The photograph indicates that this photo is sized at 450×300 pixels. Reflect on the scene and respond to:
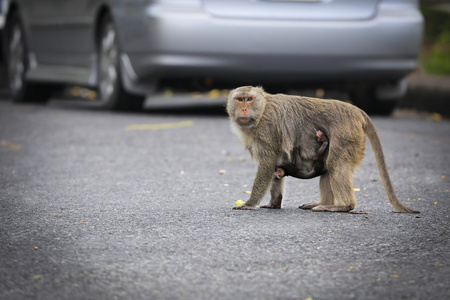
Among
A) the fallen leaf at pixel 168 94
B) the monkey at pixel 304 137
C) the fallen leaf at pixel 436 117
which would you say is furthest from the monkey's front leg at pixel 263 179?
the fallen leaf at pixel 168 94

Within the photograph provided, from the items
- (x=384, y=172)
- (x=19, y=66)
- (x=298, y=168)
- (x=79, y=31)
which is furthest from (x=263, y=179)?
(x=19, y=66)

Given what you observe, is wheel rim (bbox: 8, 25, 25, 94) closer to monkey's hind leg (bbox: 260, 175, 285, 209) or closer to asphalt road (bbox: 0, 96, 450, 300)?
asphalt road (bbox: 0, 96, 450, 300)

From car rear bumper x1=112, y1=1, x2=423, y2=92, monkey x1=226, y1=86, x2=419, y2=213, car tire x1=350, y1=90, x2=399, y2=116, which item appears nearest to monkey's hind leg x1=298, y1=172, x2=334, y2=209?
monkey x1=226, y1=86, x2=419, y2=213

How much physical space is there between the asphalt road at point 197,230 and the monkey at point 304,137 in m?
0.17

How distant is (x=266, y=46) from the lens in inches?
333

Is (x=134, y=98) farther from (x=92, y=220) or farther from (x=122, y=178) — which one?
(x=92, y=220)

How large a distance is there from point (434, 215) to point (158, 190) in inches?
70.6

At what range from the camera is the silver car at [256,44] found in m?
8.34

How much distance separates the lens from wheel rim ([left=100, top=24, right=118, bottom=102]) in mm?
9180

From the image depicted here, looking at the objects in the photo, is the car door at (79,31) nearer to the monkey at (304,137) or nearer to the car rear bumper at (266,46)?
the car rear bumper at (266,46)

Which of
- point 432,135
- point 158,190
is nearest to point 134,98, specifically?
point 432,135

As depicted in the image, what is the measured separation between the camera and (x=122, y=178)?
18.9 ft

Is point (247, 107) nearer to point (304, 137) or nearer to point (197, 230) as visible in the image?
point (304, 137)

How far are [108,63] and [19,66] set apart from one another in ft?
8.19
